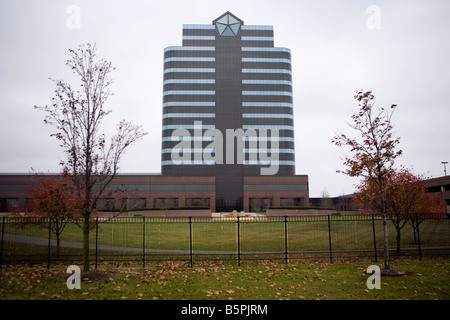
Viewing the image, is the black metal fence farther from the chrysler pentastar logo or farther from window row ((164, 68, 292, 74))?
the chrysler pentastar logo

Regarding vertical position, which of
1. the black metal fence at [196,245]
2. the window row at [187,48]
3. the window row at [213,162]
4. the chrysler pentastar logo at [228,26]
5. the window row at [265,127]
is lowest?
the black metal fence at [196,245]

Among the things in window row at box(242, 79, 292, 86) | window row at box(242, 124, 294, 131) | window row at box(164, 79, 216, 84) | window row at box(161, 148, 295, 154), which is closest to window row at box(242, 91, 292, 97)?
window row at box(242, 79, 292, 86)

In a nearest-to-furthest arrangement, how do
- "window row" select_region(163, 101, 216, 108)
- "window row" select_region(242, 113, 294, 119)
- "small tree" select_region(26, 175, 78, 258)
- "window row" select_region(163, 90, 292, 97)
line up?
1. "small tree" select_region(26, 175, 78, 258)
2. "window row" select_region(163, 101, 216, 108)
3. "window row" select_region(163, 90, 292, 97)
4. "window row" select_region(242, 113, 294, 119)

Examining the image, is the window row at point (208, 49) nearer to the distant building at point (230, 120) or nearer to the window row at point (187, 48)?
the window row at point (187, 48)

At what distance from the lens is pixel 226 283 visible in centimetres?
1127

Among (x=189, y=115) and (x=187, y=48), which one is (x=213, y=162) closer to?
(x=189, y=115)

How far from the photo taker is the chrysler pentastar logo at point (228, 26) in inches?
3846

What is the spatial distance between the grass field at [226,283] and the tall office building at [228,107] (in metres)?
73.9

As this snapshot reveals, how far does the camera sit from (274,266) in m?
14.5

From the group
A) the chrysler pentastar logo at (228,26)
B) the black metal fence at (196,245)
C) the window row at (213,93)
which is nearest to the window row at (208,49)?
the chrysler pentastar logo at (228,26)

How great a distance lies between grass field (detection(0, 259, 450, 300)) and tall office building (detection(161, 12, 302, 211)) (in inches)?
2909

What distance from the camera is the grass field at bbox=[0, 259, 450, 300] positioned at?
384 inches
